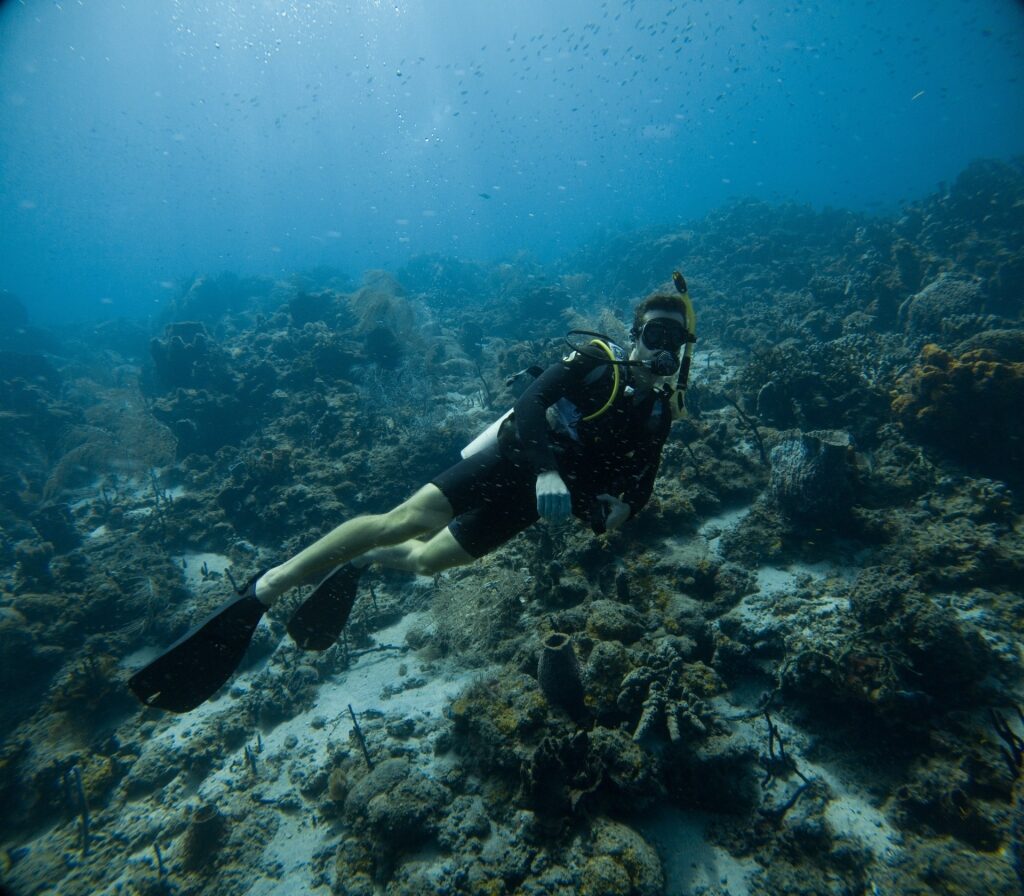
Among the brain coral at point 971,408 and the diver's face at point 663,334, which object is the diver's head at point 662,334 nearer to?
the diver's face at point 663,334

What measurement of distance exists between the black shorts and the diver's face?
1582 mm

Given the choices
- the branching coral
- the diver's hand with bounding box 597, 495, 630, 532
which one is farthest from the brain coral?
the diver's hand with bounding box 597, 495, 630, 532

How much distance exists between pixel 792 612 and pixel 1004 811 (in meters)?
2.12

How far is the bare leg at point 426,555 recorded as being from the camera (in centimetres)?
402

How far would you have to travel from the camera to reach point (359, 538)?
13.3 feet

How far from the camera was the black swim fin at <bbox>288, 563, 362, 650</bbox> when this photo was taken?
4.12 meters

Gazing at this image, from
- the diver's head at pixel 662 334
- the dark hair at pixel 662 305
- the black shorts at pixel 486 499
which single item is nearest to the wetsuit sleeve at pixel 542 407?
the black shorts at pixel 486 499

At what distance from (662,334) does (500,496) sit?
1.99 meters

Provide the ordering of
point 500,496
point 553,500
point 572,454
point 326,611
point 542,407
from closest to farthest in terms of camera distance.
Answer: point 553,500, point 542,407, point 572,454, point 500,496, point 326,611

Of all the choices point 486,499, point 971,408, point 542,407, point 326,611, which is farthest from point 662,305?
point 971,408

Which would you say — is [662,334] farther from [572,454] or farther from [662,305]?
[572,454]

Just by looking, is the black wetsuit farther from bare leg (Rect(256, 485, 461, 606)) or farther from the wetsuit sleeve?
bare leg (Rect(256, 485, 461, 606))

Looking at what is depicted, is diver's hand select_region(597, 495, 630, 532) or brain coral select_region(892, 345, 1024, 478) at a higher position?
diver's hand select_region(597, 495, 630, 532)

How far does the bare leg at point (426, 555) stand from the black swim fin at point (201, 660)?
3.70ft
